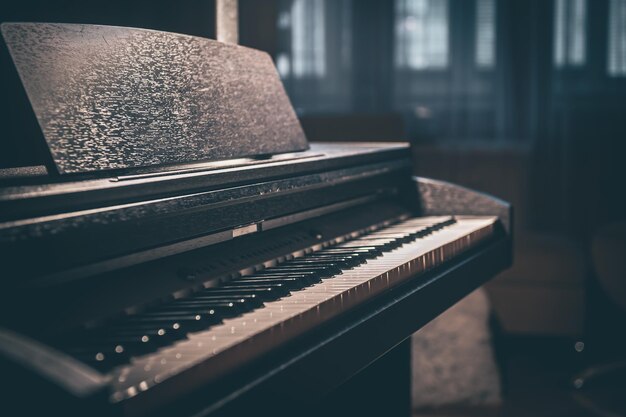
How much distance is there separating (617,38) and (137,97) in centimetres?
373

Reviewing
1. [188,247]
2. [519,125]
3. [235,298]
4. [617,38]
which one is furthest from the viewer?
[519,125]

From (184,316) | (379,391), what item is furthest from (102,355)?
(379,391)

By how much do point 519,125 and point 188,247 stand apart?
3.66m

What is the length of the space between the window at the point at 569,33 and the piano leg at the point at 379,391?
2752 millimetres

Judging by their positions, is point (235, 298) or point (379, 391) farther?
point (379, 391)

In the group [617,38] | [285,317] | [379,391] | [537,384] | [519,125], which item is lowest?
[537,384]

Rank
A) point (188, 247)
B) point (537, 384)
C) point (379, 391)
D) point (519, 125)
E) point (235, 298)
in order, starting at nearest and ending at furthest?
1. point (235, 298)
2. point (188, 247)
3. point (379, 391)
4. point (537, 384)
5. point (519, 125)

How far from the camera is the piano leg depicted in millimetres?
2162

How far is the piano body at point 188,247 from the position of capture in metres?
1.02

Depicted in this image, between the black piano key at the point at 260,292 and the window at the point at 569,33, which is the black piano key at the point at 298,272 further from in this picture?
the window at the point at 569,33

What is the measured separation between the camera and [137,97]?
4.85 feet

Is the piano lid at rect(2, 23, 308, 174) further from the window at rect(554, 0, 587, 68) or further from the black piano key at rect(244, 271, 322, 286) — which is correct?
the window at rect(554, 0, 587, 68)

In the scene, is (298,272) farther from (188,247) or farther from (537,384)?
(537,384)

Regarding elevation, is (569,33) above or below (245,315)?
above
